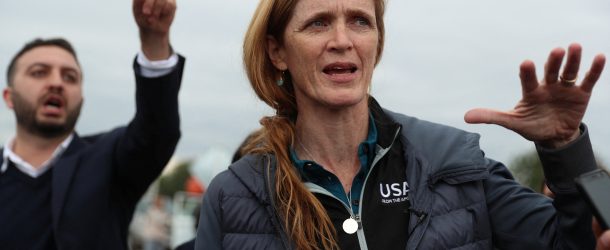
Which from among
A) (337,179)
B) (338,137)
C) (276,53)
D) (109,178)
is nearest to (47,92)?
(109,178)

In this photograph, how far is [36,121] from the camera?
6.00m

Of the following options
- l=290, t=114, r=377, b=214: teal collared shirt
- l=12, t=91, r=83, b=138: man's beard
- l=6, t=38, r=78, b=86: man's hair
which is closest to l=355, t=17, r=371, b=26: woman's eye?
l=290, t=114, r=377, b=214: teal collared shirt

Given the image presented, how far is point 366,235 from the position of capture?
9.70ft

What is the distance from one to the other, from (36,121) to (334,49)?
3484 millimetres

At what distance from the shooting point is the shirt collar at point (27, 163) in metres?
5.66

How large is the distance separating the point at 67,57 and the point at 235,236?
3804mm

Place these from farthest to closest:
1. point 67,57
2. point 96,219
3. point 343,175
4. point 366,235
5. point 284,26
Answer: point 67,57
point 96,219
point 284,26
point 343,175
point 366,235

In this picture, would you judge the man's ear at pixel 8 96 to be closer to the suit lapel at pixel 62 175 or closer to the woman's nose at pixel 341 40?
the suit lapel at pixel 62 175

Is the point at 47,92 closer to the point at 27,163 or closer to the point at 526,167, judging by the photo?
the point at 27,163

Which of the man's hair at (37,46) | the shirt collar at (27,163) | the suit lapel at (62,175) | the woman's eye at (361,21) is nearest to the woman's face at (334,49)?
the woman's eye at (361,21)

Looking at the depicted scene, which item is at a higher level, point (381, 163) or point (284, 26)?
point (284, 26)

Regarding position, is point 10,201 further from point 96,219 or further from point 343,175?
point 343,175

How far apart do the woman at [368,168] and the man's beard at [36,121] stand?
2.97 meters

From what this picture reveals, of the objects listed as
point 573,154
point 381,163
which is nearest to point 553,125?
point 573,154
